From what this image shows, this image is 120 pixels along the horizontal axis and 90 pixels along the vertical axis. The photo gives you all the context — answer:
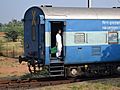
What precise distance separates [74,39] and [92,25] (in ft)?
3.99

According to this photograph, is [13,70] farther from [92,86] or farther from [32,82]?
[92,86]

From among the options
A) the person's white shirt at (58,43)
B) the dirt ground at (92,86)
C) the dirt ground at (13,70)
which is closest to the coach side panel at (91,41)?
the person's white shirt at (58,43)

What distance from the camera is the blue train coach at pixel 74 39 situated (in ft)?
52.6

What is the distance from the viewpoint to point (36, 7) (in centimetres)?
1658

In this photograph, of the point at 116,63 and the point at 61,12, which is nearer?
the point at 61,12

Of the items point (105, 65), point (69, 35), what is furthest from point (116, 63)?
point (69, 35)

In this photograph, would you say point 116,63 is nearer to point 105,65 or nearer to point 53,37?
point 105,65

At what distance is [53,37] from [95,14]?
7.86 feet

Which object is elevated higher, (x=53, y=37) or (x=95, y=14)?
(x=95, y=14)

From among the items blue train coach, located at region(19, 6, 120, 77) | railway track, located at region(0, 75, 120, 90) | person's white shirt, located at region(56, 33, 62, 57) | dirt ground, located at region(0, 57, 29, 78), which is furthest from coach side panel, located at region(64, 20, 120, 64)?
dirt ground, located at region(0, 57, 29, 78)

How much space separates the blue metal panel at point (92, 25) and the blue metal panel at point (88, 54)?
897 millimetres

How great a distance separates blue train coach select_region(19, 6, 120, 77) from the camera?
16031 millimetres

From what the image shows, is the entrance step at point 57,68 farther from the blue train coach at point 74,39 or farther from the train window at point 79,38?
the train window at point 79,38

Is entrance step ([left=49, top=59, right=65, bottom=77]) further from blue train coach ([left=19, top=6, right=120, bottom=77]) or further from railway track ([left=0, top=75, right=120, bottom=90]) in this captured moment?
railway track ([left=0, top=75, right=120, bottom=90])
